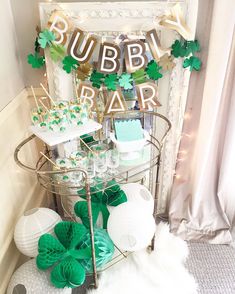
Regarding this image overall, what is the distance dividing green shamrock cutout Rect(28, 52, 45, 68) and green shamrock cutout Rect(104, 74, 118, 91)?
1.11 feet

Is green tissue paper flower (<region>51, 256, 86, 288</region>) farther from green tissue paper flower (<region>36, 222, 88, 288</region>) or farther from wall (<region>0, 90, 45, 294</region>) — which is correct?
wall (<region>0, 90, 45, 294</region>)

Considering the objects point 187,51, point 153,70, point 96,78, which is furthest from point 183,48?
point 96,78

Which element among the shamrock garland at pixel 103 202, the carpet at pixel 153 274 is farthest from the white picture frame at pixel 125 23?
the carpet at pixel 153 274

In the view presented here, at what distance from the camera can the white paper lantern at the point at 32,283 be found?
1.14m

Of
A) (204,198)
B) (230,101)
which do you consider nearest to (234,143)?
(230,101)

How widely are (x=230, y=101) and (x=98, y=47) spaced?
0.69 m

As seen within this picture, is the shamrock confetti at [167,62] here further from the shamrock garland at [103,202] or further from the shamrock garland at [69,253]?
the shamrock garland at [69,253]

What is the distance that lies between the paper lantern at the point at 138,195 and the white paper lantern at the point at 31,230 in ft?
1.26

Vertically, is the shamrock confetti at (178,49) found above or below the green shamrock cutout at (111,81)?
above

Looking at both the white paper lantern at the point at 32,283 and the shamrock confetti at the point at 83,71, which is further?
the shamrock confetti at the point at 83,71

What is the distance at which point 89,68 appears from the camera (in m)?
1.33

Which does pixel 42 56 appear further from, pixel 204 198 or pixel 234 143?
pixel 204 198

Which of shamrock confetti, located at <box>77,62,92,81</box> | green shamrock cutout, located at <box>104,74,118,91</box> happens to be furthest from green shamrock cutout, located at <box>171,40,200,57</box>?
shamrock confetti, located at <box>77,62,92,81</box>

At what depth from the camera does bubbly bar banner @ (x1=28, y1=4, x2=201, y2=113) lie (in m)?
1.25
